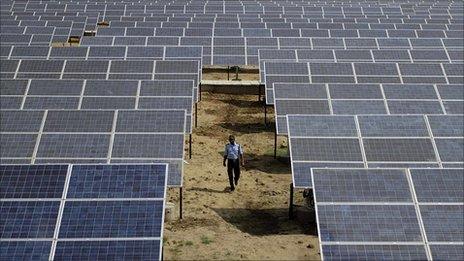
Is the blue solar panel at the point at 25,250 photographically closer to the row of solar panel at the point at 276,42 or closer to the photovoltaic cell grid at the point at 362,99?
the photovoltaic cell grid at the point at 362,99

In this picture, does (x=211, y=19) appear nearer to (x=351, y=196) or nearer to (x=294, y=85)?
(x=294, y=85)

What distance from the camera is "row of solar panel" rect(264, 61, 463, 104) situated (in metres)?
21.7

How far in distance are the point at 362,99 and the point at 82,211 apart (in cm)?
1062

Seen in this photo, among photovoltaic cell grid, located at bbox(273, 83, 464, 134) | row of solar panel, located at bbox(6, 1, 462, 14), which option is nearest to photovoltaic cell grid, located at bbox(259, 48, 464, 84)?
photovoltaic cell grid, located at bbox(273, 83, 464, 134)

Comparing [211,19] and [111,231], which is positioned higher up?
[111,231]

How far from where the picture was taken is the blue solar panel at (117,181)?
34.9ft

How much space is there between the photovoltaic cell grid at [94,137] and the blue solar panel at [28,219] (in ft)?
12.0

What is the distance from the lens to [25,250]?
9492 millimetres

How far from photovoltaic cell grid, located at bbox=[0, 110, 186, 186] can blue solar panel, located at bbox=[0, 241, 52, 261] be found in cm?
431

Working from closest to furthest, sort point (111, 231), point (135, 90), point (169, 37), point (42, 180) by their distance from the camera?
1. point (111, 231)
2. point (42, 180)
3. point (135, 90)
4. point (169, 37)

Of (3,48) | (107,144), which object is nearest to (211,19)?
(3,48)

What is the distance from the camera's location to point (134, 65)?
22188mm

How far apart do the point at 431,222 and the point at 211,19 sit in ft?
104

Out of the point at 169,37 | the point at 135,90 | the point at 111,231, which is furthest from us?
the point at 169,37
